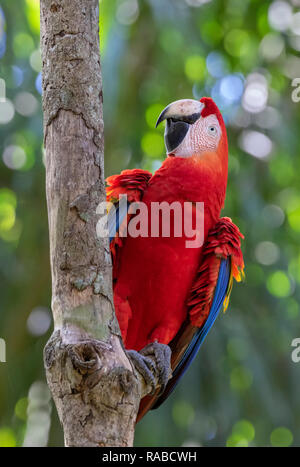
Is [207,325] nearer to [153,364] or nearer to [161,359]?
[161,359]

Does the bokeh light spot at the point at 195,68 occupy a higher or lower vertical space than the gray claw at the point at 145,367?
higher

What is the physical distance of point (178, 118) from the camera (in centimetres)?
208

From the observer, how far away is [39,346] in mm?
3283

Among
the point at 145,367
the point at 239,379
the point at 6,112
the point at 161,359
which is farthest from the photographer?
the point at 239,379

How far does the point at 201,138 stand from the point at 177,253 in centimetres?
→ 44

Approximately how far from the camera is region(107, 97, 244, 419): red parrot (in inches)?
75.5

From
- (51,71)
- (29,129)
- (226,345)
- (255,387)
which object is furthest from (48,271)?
(51,71)

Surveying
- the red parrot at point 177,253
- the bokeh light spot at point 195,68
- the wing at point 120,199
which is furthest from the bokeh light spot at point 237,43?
the wing at point 120,199

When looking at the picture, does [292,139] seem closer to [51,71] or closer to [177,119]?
[177,119]

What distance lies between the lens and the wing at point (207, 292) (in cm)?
198

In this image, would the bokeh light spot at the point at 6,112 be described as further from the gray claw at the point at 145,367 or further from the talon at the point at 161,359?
the gray claw at the point at 145,367

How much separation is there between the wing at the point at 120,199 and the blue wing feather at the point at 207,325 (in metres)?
0.37

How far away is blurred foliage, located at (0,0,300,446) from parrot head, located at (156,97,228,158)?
47.6 inches

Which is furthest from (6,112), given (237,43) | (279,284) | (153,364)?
(153,364)
